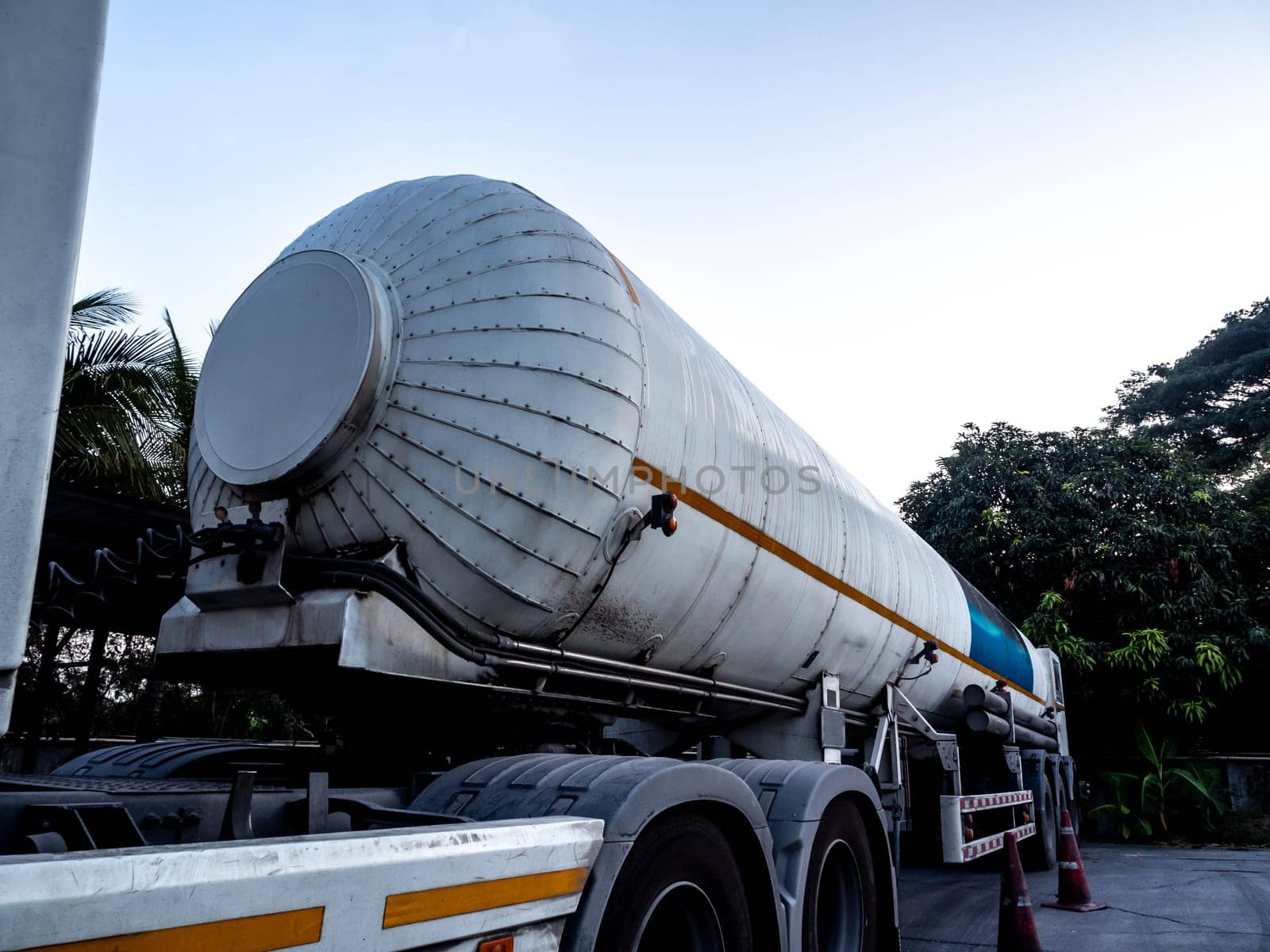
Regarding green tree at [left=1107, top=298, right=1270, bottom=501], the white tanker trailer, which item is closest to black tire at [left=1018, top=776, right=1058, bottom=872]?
the white tanker trailer

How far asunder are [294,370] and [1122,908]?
330 inches

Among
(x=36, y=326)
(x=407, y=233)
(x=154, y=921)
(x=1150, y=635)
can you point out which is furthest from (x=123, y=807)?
(x=1150, y=635)

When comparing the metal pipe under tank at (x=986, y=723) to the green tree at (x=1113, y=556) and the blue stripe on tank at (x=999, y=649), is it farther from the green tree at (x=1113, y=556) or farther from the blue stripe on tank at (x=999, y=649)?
the green tree at (x=1113, y=556)

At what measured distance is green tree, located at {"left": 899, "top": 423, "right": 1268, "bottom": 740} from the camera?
56.3 ft

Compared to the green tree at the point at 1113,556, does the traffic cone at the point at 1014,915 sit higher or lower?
lower

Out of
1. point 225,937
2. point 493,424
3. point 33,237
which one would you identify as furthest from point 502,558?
point 33,237

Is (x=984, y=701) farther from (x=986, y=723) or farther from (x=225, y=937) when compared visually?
(x=225, y=937)

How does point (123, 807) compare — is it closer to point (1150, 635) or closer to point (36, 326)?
point (36, 326)

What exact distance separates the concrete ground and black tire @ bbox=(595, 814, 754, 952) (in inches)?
164

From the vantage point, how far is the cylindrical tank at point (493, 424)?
3.57m

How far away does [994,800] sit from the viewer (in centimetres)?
809

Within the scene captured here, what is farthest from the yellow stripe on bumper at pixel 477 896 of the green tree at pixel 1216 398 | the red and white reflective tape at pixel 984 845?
the green tree at pixel 1216 398

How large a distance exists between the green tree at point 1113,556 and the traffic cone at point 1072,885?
32.1 feet

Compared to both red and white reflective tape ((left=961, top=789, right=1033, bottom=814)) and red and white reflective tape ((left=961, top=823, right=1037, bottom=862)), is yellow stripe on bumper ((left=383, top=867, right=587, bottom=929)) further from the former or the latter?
red and white reflective tape ((left=961, top=789, right=1033, bottom=814))
